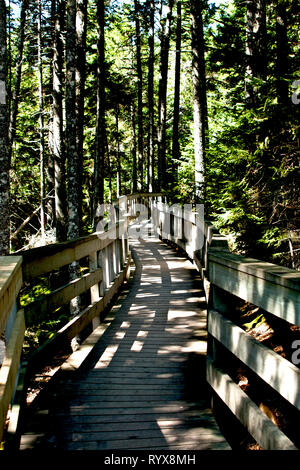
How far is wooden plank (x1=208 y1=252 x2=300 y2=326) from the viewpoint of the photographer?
220 centimetres

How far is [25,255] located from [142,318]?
140 inches

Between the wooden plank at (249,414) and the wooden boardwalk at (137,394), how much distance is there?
0.36 meters

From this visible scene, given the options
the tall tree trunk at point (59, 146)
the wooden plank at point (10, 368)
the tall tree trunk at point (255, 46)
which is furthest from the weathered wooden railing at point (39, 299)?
the tall tree trunk at point (59, 146)

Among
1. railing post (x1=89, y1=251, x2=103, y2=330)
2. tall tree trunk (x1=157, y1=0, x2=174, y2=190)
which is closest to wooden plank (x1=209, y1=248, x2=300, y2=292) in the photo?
railing post (x1=89, y1=251, x2=103, y2=330)

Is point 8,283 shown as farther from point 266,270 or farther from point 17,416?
point 266,270

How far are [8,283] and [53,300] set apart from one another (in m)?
1.66

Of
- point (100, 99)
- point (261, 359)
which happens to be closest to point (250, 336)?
point (261, 359)

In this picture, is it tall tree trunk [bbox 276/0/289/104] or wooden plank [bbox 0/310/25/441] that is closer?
wooden plank [bbox 0/310/25/441]

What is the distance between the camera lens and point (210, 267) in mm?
3900

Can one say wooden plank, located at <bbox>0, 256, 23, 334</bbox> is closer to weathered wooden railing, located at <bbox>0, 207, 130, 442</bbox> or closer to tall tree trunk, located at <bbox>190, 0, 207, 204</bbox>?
weathered wooden railing, located at <bbox>0, 207, 130, 442</bbox>

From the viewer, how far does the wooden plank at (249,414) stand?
2.24 meters

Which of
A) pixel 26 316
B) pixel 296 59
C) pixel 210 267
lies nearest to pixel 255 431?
pixel 210 267

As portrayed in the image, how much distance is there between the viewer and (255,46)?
324 inches

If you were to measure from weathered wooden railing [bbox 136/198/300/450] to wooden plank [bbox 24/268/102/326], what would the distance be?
153 cm
